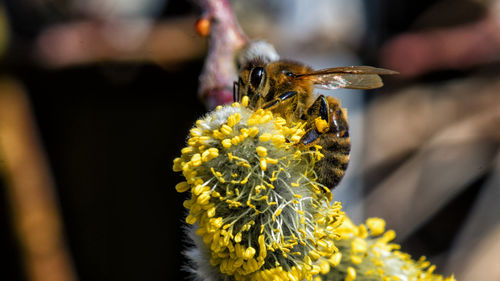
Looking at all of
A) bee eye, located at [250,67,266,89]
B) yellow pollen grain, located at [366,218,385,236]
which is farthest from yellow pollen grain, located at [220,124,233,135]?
yellow pollen grain, located at [366,218,385,236]

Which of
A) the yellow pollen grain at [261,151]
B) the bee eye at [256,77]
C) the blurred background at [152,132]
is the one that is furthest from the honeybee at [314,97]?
the blurred background at [152,132]

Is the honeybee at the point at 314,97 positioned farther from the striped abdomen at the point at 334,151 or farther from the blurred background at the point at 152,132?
the blurred background at the point at 152,132

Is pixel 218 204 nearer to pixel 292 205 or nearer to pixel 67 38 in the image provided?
pixel 292 205

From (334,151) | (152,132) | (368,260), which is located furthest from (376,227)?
(152,132)

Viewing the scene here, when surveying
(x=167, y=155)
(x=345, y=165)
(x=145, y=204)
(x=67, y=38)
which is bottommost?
(x=345, y=165)

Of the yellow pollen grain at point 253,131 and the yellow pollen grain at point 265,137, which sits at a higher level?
the yellow pollen grain at point 253,131

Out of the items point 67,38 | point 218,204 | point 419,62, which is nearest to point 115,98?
point 67,38
